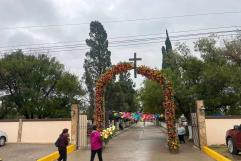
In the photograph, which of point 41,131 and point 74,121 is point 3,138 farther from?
point 74,121

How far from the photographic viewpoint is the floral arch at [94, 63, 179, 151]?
889 inches

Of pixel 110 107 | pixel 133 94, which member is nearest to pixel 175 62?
pixel 110 107

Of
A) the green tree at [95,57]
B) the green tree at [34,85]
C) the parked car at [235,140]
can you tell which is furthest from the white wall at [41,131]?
the green tree at [95,57]

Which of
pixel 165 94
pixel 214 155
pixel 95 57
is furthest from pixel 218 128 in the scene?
pixel 95 57

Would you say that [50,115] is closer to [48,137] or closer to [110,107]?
[48,137]

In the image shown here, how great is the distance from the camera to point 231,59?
97.8 ft

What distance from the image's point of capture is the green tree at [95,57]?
60781 millimetres

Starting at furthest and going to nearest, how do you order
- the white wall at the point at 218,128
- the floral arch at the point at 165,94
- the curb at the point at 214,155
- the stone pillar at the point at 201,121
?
1. the white wall at the point at 218,128
2. the stone pillar at the point at 201,121
3. the floral arch at the point at 165,94
4. the curb at the point at 214,155

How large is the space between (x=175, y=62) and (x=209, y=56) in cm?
284

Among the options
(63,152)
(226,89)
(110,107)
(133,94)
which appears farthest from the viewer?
(133,94)

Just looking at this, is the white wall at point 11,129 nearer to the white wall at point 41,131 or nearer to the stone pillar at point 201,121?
the white wall at point 41,131

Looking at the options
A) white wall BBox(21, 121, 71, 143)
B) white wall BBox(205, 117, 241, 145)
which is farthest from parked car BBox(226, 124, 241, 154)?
white wall BBox(21, 121, 71, 143)

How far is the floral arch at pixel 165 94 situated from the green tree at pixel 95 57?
35.7m

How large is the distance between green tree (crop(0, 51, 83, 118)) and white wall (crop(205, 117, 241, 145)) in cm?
2224
